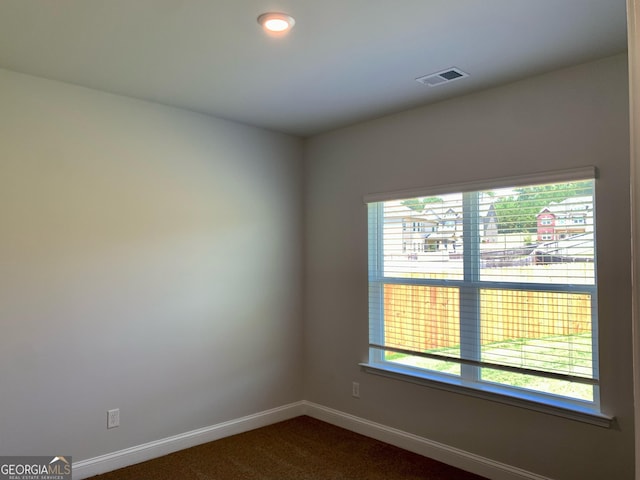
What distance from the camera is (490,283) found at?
10.5 ft

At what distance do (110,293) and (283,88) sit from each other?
1822 mm

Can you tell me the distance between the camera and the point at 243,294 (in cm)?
399

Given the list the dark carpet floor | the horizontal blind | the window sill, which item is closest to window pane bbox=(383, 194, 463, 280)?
the horizontal blind

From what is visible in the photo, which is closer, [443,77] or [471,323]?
[443,77]

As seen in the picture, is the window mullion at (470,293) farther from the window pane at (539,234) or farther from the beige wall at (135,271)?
the beige wall at (135,271)

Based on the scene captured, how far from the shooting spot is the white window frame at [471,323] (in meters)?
2.74

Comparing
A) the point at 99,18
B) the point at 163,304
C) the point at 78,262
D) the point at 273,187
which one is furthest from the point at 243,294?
the point at 99,18

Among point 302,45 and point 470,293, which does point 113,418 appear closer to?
point 470,293

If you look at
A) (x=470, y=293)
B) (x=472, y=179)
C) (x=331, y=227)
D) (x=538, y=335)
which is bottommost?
(x=538, y=335)

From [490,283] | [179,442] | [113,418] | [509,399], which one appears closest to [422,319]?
[490,283]

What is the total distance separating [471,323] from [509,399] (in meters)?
0.54

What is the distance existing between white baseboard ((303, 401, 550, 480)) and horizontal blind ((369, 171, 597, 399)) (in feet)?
1.68

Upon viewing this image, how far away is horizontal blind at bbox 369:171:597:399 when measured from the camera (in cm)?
282

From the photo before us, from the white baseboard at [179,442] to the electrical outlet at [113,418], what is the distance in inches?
7.4
